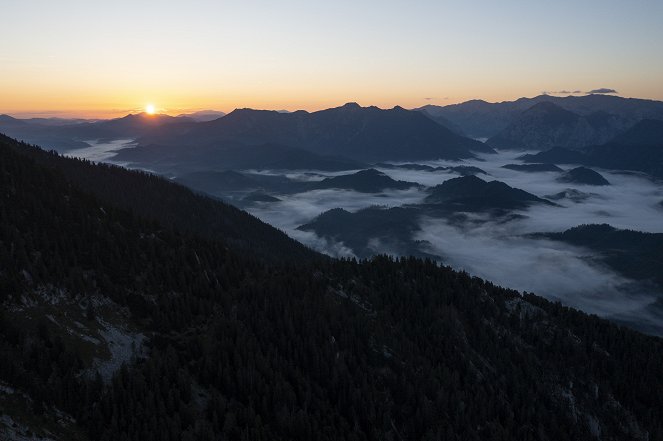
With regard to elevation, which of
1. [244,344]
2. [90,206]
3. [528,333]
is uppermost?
[90,206]

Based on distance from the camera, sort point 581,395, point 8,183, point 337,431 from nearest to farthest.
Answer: point 337,431 < point 8,183 < point 581,395

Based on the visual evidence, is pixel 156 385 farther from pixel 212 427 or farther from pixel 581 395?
pixel 581 395

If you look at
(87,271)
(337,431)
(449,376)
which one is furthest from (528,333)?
(87,271)

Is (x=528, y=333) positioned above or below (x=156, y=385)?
below

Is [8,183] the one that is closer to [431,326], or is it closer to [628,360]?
[431,326]

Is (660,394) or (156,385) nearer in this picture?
(156,385)

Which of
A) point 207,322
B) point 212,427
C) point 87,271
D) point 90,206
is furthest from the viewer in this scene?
point 90,206

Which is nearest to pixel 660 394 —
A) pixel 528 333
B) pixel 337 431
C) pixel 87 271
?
pixel 528 333
